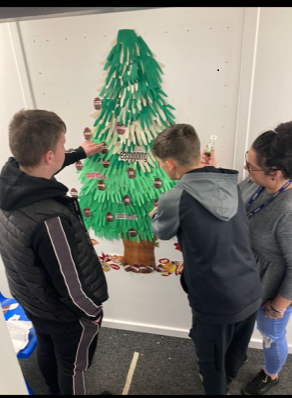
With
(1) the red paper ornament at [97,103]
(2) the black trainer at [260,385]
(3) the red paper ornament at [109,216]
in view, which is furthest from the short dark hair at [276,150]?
(2) the black trainer at [260,385]

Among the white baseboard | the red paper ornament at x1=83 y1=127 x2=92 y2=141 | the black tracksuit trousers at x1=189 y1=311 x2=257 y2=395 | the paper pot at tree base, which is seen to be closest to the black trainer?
the black tracksuit trousers at x1=189 y1=311 x2=257 y2=395

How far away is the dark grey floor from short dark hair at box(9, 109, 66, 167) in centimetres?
122

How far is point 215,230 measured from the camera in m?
0.95

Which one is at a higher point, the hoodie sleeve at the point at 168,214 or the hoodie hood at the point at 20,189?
the hoodie hood at the point at 20,189

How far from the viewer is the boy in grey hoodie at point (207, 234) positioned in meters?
0.94

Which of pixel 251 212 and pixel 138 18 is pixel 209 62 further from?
pixel 251 212

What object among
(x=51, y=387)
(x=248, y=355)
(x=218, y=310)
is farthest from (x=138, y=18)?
(x=248, y=355)

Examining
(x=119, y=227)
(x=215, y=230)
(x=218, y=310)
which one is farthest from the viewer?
(x=119, y=227)

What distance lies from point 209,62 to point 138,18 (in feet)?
1.09

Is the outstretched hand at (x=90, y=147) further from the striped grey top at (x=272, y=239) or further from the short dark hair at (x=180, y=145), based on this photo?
the striped grey top at (x=272, y=239)

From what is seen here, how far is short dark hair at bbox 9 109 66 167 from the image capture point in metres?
0.89

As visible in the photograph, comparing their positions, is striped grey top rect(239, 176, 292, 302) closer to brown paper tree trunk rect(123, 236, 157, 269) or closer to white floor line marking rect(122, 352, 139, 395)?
brown paper tree trunk rect(123, 236, 157, 269)

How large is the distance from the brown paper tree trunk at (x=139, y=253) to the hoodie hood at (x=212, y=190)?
644 mm

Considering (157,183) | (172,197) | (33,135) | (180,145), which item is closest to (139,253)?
(157,183)
